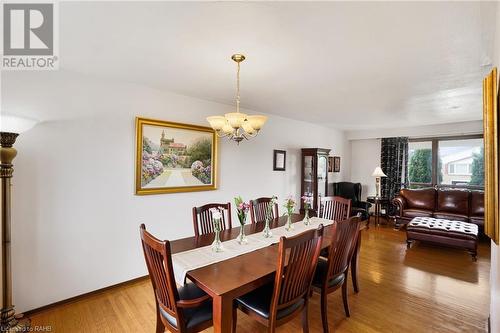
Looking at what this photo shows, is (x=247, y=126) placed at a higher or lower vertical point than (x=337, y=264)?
higher

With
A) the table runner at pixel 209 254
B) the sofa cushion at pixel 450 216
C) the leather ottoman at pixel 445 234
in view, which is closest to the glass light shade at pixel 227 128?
the table runner at pixel 209 254

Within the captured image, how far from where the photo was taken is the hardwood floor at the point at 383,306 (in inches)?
85.1

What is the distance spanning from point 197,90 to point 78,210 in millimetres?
1920

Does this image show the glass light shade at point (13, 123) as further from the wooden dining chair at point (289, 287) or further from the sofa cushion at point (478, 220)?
the sofa cushion at point (478, 220)

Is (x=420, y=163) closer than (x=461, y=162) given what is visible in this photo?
No

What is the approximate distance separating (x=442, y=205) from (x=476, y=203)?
535 mm

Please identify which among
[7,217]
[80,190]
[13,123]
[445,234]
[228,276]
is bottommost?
[445,234]

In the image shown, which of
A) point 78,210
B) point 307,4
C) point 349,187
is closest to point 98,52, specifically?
point 78,210

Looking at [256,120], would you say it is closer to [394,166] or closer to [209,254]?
[209,254]

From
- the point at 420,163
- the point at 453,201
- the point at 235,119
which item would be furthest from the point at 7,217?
the point at 420,163

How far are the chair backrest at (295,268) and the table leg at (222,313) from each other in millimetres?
319

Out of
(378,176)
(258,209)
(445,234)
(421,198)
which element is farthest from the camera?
(378,176)

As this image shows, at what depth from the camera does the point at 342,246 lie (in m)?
2.10

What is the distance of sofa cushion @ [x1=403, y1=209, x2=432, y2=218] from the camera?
5.02 metres
